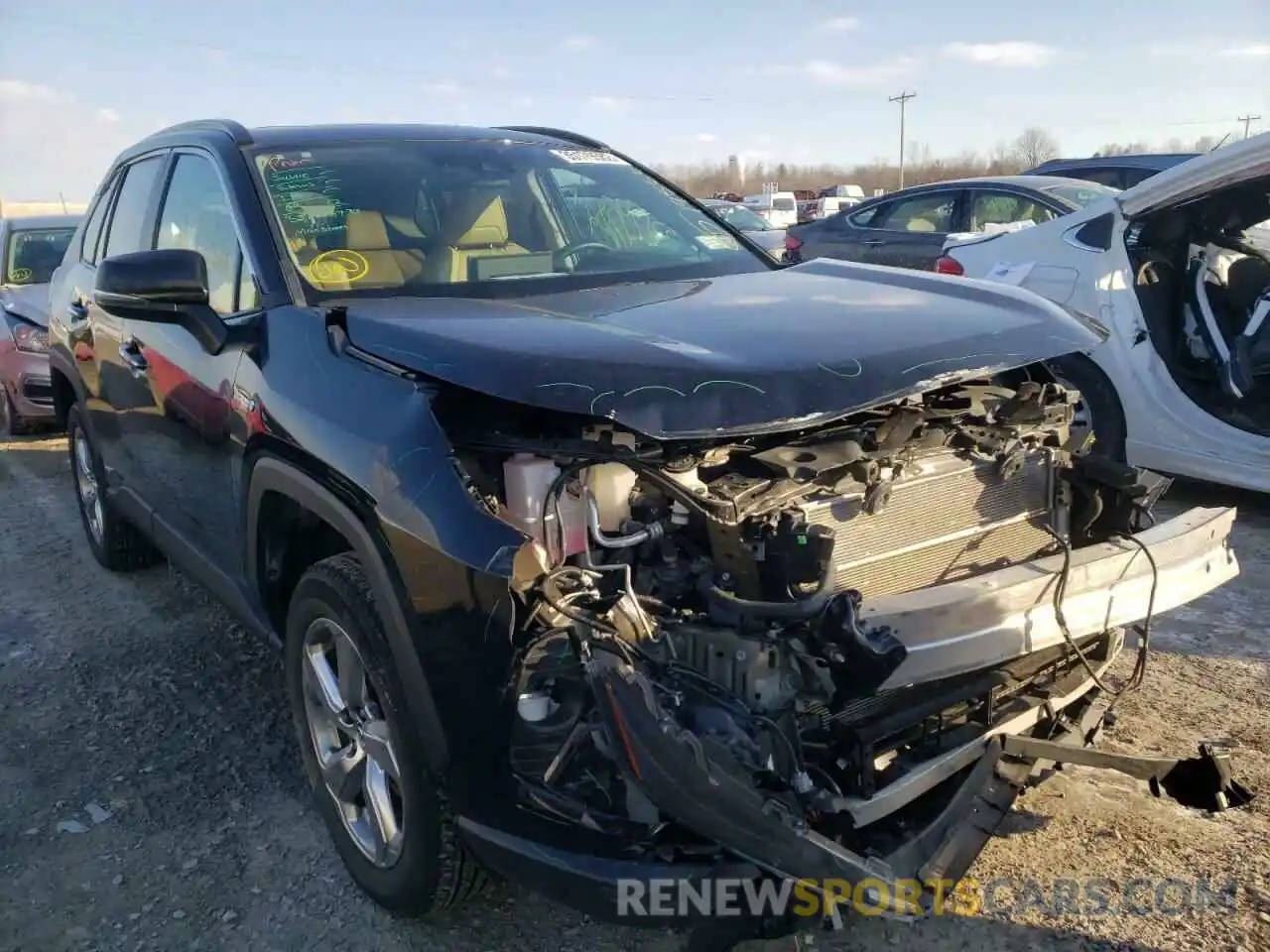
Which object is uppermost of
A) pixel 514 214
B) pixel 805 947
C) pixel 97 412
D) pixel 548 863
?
pixel 514 214

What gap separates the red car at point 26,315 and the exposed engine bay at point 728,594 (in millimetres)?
6726

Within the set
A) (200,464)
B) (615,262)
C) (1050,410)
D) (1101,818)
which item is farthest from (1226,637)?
(200,464)

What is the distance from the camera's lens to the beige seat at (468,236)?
331 cm

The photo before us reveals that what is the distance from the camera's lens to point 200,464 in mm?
3363

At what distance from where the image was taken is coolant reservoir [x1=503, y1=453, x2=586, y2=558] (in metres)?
2.32

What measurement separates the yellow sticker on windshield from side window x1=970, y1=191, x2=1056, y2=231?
711cm

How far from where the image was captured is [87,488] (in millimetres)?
5438

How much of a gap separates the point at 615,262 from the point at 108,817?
239cm

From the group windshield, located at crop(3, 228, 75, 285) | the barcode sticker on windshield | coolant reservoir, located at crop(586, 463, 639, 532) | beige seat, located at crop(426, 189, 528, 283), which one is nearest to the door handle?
beige seat, located at crop(426, 189, 528, 283)

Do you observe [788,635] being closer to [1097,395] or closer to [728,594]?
[728,594]

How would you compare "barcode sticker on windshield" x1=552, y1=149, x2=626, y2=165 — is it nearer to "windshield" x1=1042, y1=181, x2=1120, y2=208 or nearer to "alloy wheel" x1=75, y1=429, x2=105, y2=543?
"alloy wheel" x1=75, y1=429, x2=105, y2=543

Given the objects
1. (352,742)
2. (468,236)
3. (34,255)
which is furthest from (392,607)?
(34,255)

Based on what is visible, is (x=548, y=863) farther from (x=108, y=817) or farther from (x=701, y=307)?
(x=108, y=817)

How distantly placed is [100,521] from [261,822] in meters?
2.70
